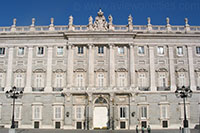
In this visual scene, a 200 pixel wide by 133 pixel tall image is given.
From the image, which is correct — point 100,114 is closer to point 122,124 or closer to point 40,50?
point 122,124

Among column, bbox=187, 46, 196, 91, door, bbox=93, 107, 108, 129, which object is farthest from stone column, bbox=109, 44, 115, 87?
column, bbox=187, 46, 196, 91

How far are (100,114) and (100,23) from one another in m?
13.8

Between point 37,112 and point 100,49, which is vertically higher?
point 100,49

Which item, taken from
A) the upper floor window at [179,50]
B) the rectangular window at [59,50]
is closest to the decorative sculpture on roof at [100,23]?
the rectangular window at [59,50]

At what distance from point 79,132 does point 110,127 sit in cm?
541

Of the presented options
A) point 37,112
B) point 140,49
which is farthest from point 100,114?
point 140,49

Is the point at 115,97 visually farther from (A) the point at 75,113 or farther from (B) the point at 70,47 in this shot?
(B) the point at 70,47

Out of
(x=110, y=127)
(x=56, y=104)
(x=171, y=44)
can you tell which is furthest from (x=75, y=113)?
(x=171, y=44)

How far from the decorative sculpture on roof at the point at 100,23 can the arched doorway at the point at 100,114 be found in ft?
34.6

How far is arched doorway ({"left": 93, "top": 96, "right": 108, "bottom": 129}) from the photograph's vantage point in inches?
1353

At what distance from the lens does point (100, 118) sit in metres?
34.6

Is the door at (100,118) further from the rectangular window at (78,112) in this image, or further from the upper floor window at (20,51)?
the upper floor window at (20,51)

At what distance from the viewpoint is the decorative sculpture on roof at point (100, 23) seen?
37094 mm

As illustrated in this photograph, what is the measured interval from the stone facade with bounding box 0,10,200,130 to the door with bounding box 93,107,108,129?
138mm
